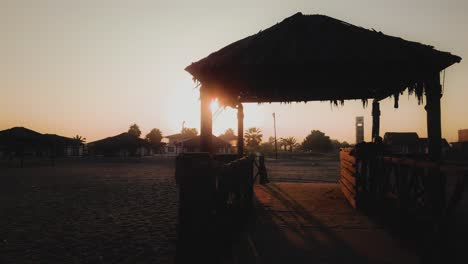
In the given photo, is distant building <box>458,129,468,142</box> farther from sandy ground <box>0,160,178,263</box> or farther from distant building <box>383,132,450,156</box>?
sandy ground <box>0,160,178,263</box>

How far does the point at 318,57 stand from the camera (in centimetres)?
657

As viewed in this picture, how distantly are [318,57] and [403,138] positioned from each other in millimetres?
68130

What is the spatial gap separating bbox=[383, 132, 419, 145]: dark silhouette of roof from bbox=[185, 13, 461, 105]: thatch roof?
6410 centimetres

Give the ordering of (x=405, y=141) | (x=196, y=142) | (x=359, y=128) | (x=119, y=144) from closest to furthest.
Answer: (x=359, y=128) < (x=196, y=142) < (x=119, y=144) < (x=405, y=141)

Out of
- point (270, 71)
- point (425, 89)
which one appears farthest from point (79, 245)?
point (425, 89)

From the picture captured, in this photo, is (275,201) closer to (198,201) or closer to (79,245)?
(79,245)

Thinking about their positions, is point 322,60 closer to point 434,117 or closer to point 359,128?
point 434,117

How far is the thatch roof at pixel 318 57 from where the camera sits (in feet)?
21.1

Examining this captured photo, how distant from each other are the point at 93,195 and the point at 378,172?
10.4 m

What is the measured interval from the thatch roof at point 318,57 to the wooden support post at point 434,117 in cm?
27

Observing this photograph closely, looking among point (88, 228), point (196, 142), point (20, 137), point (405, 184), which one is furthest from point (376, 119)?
point (196, 142)

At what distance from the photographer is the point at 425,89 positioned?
6738 millimetres

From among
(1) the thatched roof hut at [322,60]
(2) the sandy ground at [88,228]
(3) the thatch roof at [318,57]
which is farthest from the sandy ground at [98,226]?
(3) the thatch roof at [318,57]

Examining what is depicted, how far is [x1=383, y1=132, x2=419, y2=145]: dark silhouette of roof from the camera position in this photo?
6419 centimetres
